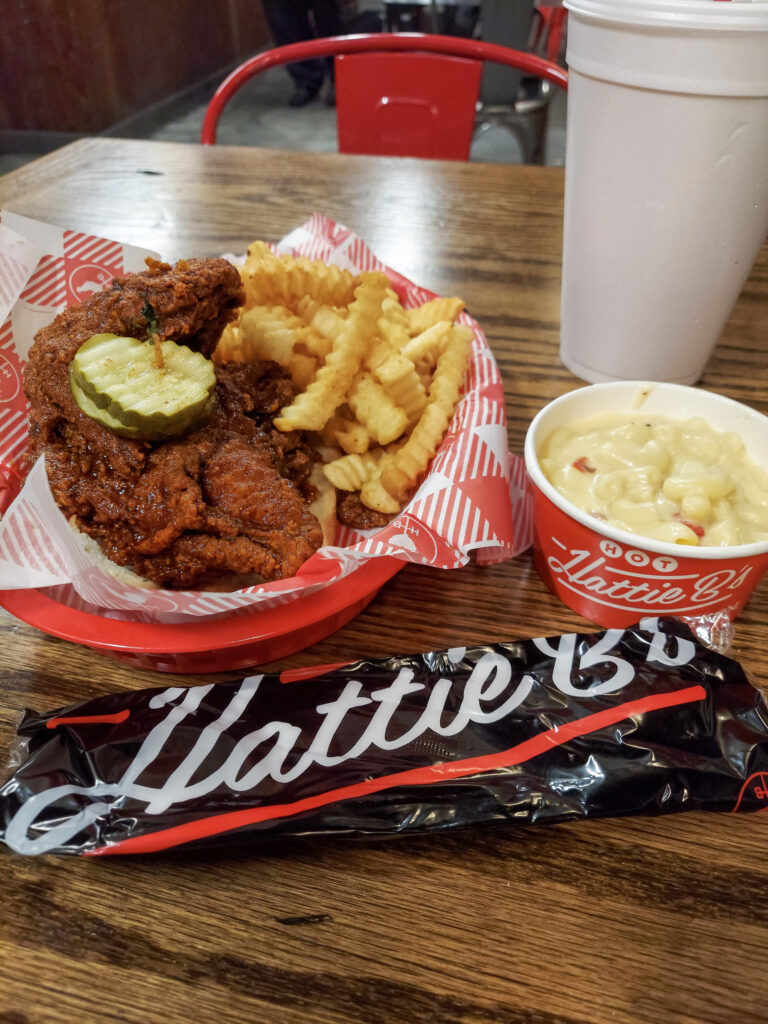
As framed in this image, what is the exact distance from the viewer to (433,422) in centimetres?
139

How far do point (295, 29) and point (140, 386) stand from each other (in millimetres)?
8368

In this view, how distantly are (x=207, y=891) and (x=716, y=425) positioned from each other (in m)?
1.20

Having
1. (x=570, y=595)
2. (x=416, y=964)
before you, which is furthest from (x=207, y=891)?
(x=570, y=595)

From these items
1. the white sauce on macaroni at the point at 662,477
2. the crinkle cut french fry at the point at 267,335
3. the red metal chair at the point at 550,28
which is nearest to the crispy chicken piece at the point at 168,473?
the crinkle cut french fry at the point at 267,335

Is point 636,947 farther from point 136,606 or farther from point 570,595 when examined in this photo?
point 136,606

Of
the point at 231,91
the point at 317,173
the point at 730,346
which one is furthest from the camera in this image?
the point at 231,91

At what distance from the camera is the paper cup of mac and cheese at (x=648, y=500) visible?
1128mm

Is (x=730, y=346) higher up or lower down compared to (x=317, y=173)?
lower down

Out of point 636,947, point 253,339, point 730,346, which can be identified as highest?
point 253,339

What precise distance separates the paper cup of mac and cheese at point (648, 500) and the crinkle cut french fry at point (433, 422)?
192 mm

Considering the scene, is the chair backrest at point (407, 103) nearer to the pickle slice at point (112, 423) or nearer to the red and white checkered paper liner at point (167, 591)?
the red and white checkered paper liner at point (167, 591)

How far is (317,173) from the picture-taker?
2926 mm

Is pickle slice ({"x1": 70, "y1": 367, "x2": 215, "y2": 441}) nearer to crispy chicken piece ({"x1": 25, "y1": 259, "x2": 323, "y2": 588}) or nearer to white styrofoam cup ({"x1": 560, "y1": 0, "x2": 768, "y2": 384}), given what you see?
crispy chicken piece ({"x1": 25, "y1": 259, "x2": 323, "y2": 588})

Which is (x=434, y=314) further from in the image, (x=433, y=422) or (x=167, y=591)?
(x=167, y=591)
